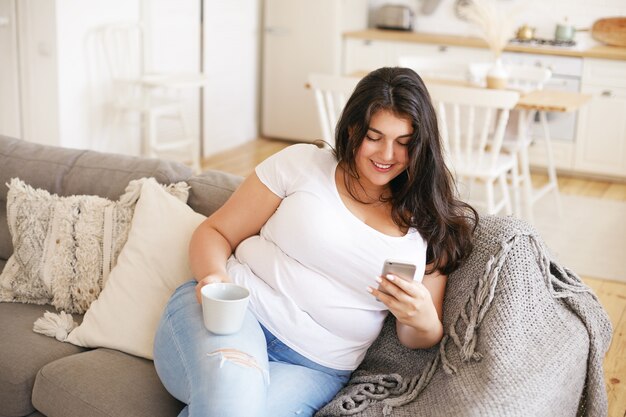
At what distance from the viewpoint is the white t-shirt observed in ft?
5.99

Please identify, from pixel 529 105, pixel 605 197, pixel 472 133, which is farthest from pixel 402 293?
pixel 605 197

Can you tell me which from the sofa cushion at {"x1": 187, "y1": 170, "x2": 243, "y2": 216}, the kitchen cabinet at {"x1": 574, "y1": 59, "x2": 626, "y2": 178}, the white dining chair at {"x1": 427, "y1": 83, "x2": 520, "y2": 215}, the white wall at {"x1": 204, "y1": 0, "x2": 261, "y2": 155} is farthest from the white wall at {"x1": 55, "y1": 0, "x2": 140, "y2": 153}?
the kitchen cabinet at {"x1": 574, "y1": 59, "x2": 626, "y2": 178}

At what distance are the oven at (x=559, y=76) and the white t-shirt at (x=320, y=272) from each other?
12.7 feet

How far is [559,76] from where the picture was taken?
5.57 m

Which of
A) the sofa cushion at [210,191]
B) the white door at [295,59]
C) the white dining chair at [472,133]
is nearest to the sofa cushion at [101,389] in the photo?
the sofa cushion at [210,191]

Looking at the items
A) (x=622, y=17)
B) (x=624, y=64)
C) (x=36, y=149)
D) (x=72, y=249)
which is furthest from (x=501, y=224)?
(x=622, y=17)

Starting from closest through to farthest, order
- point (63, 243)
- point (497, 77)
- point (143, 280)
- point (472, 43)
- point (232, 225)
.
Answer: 1. point (232, 225)
2. point (143, 280)
3. point (63, 243)
4. point (497, 77)
5. point (472, 43)

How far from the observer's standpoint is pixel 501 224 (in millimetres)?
1938

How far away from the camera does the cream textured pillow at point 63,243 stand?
224 centimetres

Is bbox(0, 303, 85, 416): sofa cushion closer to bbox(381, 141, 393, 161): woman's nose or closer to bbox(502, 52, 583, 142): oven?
bbox(381, 141, 393, 161): woman's nose

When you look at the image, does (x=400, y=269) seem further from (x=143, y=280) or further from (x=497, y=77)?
(x=497, y=77)

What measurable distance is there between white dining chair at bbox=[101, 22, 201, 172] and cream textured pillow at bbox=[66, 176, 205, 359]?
2.70 metres

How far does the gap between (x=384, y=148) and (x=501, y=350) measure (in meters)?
0.47

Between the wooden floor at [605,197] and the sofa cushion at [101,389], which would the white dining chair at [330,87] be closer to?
the wooden floor at [605,197]
